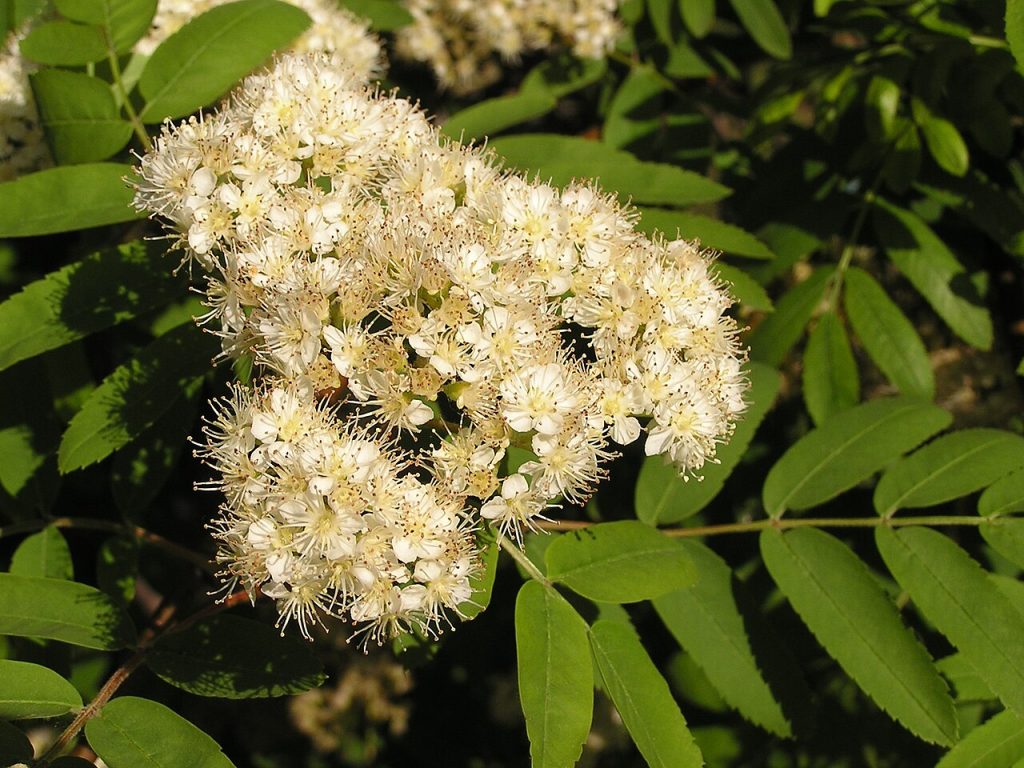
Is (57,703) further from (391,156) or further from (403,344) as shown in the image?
(391,156)

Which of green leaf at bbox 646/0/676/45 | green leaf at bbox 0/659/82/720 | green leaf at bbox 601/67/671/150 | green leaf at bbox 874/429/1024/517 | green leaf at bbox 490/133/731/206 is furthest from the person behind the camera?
green leaf at bbox 601/67/671/150

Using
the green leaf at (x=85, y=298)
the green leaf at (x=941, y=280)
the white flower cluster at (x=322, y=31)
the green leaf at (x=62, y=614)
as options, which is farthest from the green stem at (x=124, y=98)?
the green leaf at (x=941, y=280)

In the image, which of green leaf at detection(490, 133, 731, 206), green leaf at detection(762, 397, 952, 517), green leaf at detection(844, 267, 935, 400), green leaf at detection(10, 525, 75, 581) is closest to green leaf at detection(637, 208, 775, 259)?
green leaf at detection(490, 133, 731, 206)

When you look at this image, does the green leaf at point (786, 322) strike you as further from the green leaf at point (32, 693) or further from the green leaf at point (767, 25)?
the green leaf at point (32, 693)

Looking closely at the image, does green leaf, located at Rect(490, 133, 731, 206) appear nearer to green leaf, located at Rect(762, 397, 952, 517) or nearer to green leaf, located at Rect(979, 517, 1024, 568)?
green leaf, located at Rect(762, 397, 952, 517)

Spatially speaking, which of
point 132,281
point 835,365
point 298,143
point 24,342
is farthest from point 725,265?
point 24,342

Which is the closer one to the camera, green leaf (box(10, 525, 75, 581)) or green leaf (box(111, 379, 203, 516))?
green leaf (box(10, 525, 75, 581))
